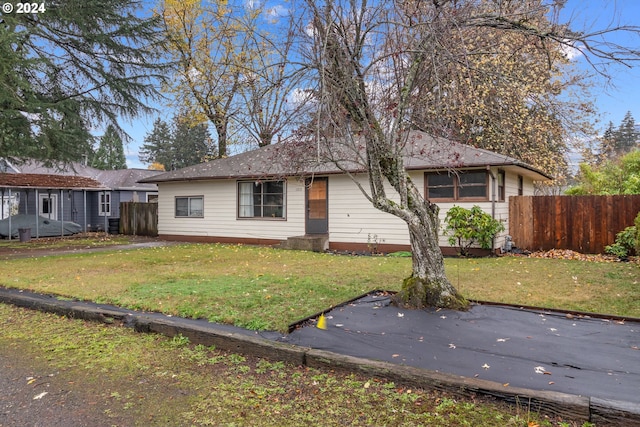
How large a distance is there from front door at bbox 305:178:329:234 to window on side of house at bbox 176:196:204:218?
4.99 metres

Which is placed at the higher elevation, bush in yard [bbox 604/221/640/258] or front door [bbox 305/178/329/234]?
front door [bbox 305/178/329/234]

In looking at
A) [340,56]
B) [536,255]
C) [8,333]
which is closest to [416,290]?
[340,56]

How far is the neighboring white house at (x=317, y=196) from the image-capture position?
11.4 m

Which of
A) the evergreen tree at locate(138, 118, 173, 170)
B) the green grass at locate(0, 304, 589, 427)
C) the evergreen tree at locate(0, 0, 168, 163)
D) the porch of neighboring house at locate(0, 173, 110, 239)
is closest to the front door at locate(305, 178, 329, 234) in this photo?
the evergreen tree at locate(0, 0, 168, 163)

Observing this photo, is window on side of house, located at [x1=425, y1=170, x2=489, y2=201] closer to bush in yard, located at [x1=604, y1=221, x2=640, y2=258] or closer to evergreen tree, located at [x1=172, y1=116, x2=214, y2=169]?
bush in yard, located at [x1=604, y1=221, x2=640, y2=258]

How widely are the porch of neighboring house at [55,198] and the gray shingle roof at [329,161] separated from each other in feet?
18.7

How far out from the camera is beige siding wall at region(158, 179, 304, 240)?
568 inches

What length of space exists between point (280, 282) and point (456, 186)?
666 cm

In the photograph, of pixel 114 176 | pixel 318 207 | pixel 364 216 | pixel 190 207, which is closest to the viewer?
pixel 364 216

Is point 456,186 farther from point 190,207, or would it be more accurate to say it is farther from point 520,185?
point 190,207

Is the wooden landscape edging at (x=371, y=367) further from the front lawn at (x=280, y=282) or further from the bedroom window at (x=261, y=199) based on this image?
the bedroom window at (x=261, y=199)

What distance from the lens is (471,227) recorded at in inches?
433

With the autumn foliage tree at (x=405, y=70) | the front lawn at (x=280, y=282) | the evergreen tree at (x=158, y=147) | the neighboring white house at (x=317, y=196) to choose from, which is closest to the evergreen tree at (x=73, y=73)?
the front lawn at (x=280, y=282)

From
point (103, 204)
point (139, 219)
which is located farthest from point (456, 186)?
point (103, 204)
